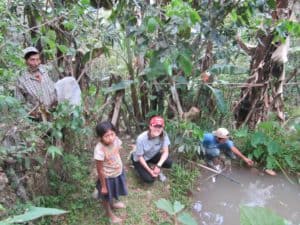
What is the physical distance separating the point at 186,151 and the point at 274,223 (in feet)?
10.6

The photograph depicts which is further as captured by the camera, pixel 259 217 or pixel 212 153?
pixel 212 153

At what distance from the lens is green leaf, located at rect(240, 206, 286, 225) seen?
938mm

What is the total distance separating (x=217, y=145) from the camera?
4344 millimetres

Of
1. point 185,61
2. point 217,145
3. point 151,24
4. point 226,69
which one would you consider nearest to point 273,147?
point 217,145

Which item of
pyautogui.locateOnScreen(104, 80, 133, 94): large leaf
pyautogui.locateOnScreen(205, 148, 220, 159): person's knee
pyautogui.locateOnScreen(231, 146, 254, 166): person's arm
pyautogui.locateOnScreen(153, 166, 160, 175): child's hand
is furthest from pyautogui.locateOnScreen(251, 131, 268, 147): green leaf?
pyautogui.locateOnScreen(104, 80, 133, 94): large leaf

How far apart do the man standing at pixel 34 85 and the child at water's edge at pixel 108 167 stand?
635 mm

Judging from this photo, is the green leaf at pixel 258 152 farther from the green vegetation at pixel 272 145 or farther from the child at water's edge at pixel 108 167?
the child at water's edge at pixel 108 167

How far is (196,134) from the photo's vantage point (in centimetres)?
390

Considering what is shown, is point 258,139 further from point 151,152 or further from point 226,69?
point 151,152

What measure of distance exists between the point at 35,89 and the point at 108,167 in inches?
39.5

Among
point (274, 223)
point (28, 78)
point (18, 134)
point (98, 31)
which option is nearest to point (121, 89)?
point (98, 31)

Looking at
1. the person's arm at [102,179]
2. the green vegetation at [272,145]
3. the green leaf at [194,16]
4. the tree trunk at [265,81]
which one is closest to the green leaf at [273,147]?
the green vegetation at [272,145]

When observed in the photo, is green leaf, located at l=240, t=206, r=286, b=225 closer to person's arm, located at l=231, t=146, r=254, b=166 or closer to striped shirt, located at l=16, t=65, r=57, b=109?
striped shirt, located at l=16, t=65, r=57, b=109

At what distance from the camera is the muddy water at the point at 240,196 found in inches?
146
